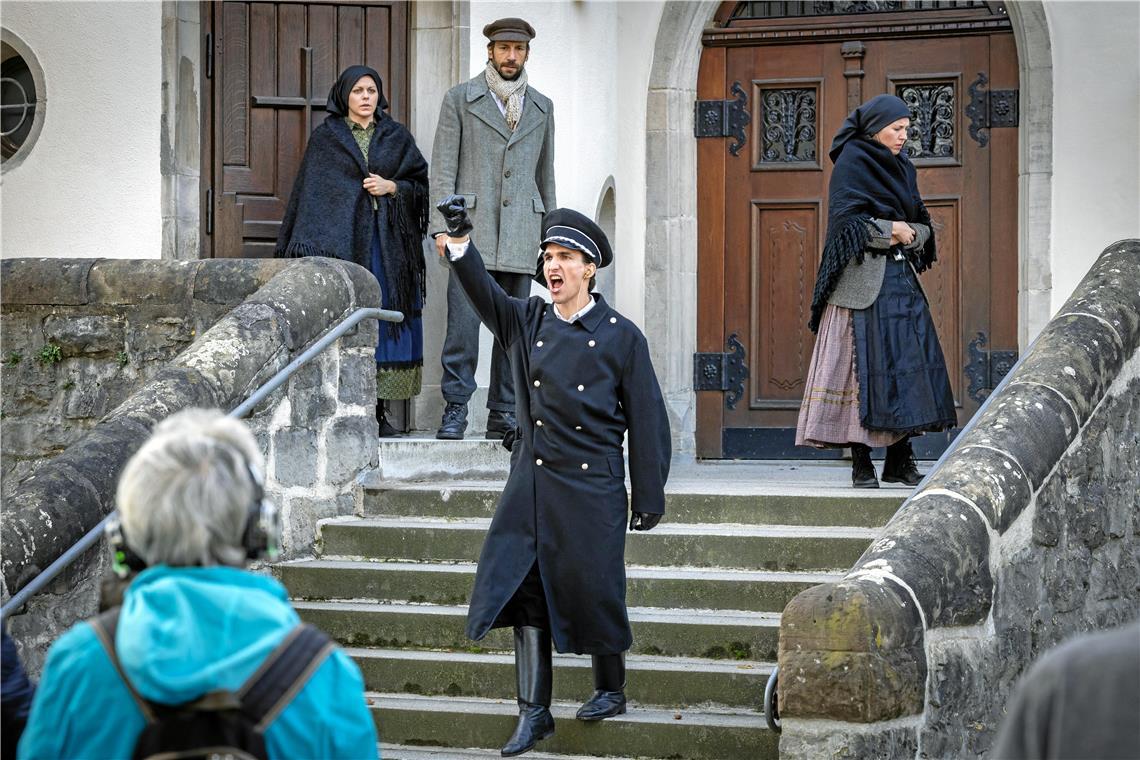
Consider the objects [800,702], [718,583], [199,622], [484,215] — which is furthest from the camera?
[484,215]

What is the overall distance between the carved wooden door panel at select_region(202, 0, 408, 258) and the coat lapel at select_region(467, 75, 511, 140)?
42.4 inches

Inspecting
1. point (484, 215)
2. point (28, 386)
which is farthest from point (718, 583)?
point (28, 386)

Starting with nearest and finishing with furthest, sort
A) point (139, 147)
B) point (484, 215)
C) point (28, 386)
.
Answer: point (28, 386) → point (484, 215) → point (139, 147)

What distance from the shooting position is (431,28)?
352 inches

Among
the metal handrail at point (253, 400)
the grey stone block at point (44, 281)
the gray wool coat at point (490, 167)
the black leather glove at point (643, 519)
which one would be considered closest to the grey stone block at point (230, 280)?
the metal handrail at point (253, 400)

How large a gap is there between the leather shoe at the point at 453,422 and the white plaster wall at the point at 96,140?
74.2 inches

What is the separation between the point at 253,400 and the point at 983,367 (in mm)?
4532

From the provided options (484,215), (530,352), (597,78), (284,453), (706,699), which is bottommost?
(706,699)

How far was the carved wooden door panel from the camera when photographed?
904 centimetres

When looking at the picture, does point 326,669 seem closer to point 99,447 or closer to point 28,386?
point 99,447

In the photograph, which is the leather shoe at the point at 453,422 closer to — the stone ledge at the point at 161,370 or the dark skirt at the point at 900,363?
the stone ledge at the point at 161,370

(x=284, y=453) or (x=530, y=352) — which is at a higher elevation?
(x=530, y=352)

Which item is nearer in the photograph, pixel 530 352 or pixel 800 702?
pixel 800 702

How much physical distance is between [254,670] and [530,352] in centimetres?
314
